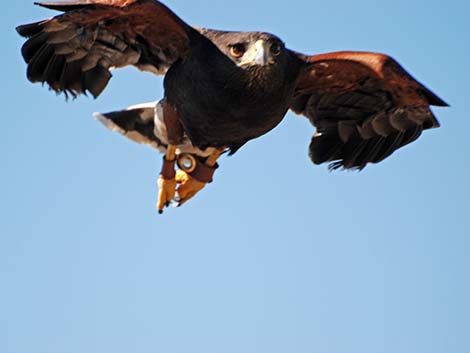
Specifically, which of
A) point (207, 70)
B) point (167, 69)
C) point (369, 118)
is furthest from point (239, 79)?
point (369, 118)

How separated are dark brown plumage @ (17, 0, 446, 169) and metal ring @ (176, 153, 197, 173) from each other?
48 centimetres

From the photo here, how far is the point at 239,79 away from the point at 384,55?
1.48 meters

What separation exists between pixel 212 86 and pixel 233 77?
199 mm

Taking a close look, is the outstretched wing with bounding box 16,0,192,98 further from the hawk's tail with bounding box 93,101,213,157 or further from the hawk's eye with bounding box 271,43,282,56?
the hawk's eye with bounding box 271,43,282,56

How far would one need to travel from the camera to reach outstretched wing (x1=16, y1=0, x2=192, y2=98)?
1027 cm

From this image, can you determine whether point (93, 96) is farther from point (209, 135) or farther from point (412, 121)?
point (412, 121)

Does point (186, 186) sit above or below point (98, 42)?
below

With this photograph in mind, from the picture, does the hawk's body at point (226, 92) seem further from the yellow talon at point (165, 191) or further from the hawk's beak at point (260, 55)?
the yellow talon at point (165, 191)

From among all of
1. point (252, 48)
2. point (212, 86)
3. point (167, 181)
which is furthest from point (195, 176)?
point (252, 48)

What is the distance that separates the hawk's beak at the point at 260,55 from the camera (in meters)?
10.0

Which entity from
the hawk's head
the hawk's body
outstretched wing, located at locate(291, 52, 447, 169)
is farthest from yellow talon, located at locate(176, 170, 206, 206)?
the hawk's head

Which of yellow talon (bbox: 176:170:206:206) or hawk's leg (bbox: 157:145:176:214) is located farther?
yellow talon (bbox: 176:170:206:206)

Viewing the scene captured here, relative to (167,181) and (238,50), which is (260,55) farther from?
(167,181)

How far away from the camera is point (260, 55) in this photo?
10016 millimetres
